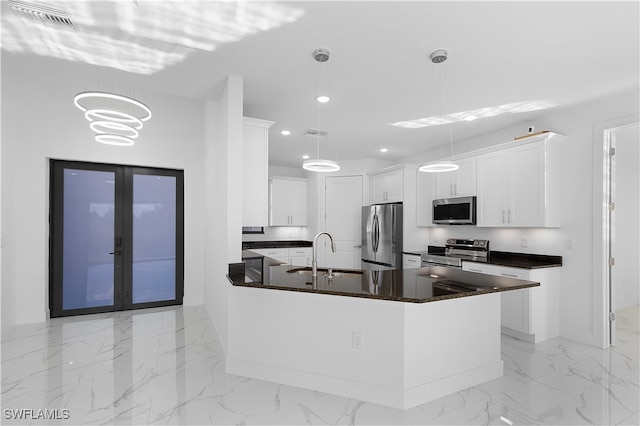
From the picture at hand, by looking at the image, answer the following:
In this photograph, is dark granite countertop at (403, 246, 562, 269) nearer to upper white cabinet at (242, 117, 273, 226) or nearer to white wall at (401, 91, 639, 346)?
white wall at (401, 91, 639, 346)

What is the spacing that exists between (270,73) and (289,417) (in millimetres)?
2732

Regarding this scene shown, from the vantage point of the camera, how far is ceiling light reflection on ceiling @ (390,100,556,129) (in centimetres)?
372

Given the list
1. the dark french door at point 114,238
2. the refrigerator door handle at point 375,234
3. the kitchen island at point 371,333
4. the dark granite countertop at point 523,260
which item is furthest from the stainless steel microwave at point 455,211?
the dark french door at point 114,238

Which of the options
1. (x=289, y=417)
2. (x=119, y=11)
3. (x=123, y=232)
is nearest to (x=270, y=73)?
(x=119, y=11)

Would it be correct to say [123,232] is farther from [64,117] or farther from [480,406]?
[480,406]

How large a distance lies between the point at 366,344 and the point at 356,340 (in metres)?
0.08

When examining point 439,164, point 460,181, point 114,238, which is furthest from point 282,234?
point 439,164

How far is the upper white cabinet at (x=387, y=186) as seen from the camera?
19.0 feet

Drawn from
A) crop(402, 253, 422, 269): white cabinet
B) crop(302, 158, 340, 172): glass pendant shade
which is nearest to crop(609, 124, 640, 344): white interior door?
crop(402, 253, 422, 269): white cabinet

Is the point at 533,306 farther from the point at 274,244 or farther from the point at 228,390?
the point at 274,244

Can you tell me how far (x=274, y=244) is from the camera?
7.03 metres

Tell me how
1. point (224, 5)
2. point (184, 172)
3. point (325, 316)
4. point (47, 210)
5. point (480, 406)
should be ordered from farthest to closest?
point (184, 172), point (47, 210), point (325, 316), point (480, 406), point (224, 5)

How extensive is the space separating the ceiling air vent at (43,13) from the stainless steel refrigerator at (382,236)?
476 cm

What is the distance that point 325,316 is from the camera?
2598 millimetres
